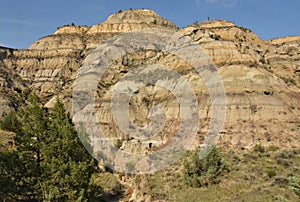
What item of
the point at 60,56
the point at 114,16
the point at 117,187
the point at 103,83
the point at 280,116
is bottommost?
the point at 117,187

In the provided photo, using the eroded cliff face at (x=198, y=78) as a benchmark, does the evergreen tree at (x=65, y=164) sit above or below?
below

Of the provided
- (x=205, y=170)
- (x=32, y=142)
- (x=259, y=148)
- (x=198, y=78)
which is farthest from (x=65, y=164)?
(x=198, y=78)

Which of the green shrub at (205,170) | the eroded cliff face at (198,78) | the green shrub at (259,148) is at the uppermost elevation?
the eroded cliff face at (198,78)

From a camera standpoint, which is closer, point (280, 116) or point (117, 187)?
point (117, 187)

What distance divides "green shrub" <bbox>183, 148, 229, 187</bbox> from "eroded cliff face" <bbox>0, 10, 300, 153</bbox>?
13.5 metres

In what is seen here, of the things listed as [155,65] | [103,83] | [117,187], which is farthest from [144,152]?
[103,83]

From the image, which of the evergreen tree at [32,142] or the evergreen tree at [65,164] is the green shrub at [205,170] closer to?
the evergreen tree at [65,164]

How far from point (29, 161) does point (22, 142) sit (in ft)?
5.54

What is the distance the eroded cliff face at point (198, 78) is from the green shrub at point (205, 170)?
1346 centimetres

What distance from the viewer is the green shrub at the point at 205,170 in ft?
104

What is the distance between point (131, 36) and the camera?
108188 millimetres

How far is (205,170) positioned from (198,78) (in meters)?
29.8

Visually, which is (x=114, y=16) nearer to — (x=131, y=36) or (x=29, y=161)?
(x=131, y=36)

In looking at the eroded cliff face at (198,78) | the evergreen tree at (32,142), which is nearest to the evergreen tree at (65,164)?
the evergreen tree at (32,142)
